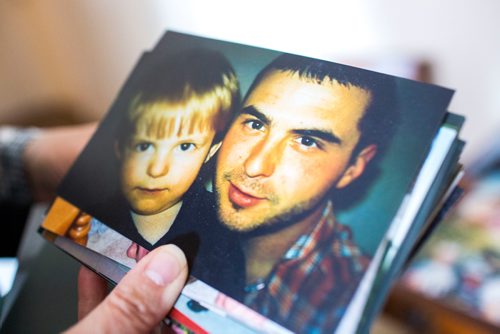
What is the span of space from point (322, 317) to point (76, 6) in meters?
1.48

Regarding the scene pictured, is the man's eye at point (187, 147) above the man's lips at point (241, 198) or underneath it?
above

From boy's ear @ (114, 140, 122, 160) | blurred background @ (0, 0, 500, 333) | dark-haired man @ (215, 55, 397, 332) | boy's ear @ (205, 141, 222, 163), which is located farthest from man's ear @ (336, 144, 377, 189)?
blurred background @ (0, 0, 500, 333)

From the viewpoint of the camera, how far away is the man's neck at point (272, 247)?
1.11 feet

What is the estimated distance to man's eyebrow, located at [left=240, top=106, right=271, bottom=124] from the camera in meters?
0.39

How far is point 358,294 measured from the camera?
33 cm

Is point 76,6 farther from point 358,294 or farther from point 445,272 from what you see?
point 358,294

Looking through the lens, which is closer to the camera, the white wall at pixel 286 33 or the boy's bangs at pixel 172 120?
the boy's bangs at pixel 172 120

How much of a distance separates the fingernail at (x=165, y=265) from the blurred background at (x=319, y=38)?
1.89 ft

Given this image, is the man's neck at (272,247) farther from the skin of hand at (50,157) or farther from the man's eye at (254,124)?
the skin of hand at (50,157)

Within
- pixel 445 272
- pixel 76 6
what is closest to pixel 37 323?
pixel 445 272

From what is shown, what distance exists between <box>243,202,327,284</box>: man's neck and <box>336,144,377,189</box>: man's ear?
0.08 feet

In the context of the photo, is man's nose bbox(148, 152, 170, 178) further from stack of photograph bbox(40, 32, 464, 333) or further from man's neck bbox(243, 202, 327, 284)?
man's neck bbox(243, 202, 327, 284)

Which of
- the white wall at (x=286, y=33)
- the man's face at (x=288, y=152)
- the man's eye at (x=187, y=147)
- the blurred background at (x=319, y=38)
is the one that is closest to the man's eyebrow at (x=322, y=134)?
the man's face at (x=288, y=152)

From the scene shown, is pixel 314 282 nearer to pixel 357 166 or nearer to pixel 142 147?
pixel 357 166
